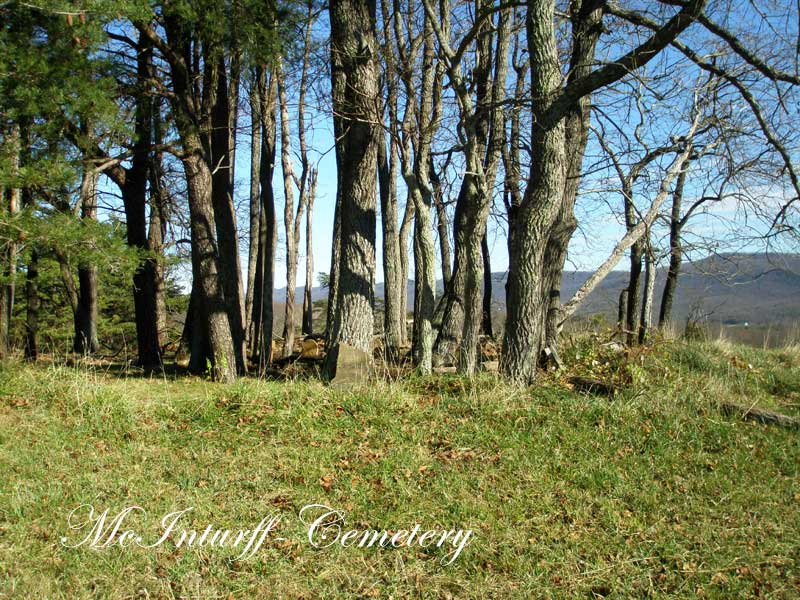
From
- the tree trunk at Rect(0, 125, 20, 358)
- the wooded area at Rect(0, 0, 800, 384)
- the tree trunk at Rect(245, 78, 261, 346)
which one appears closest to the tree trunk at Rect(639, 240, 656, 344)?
the wooded area at Rect(0, 0, 800, 384)

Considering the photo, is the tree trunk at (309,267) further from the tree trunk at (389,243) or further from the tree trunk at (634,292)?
the tree trunk at (634,292)

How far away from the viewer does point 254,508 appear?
4738 mm

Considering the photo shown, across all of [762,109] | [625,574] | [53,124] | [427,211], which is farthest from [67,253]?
[762,109]

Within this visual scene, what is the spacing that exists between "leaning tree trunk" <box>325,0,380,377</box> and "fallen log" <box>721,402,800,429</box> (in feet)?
14.9

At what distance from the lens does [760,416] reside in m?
6.81

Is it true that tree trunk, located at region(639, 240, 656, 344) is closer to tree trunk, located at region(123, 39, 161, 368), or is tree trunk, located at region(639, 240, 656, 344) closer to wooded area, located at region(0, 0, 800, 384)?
wooded area, located at region(0, 0, 800, 384)

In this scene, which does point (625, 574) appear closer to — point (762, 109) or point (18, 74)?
point (762, 109)

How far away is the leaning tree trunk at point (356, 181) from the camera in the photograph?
28.3 ft

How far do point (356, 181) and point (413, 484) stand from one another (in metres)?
4.90

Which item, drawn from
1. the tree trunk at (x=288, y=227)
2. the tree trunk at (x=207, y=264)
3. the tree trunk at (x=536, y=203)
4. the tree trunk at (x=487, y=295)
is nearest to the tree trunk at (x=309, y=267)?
the tree trunk at (x=288, y=227)

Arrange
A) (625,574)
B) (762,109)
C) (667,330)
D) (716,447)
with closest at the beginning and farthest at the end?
1. (625,574)
2. (716,447)
3. (762,109)
4. (667,330)

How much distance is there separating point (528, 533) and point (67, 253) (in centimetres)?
722

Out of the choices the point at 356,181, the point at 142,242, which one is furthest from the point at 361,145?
the point at 142,242

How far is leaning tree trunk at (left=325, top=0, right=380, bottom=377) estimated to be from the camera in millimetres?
8625
